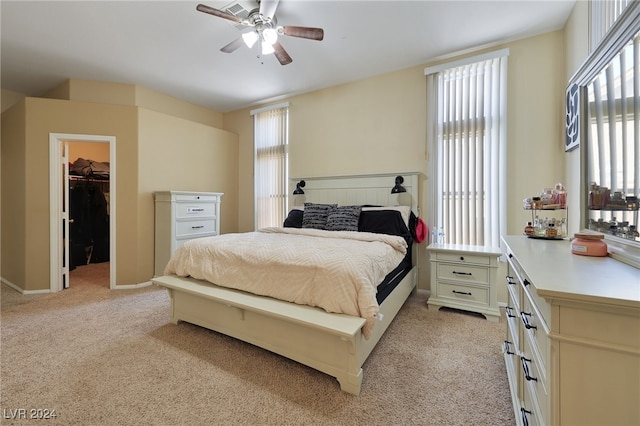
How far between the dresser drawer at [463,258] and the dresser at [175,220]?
10.8ft

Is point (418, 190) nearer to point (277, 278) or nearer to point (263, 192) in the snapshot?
point (277, 278)

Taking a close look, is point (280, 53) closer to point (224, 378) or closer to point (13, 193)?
point (224, 378)

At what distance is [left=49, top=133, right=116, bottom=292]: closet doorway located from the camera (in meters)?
3.39

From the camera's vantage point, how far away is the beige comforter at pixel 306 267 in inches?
64.4

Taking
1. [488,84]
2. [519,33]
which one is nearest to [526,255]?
[488,84]

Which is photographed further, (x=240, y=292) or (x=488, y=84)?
(x=488, y=84)

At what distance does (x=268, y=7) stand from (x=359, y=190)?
2216 mm

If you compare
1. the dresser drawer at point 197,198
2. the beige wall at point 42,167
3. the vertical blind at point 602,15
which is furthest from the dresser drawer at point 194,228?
the vertical blind at point 602,15

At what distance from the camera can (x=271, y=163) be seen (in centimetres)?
454

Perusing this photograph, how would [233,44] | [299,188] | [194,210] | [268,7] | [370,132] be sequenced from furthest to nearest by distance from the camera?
[299,188]
[194,210]
[370,132]
[233,44]
[268,7]

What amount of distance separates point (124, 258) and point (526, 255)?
4.32 meters

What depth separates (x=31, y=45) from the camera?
9.48 ft

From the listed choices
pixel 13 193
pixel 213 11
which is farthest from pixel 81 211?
pixel 213 11

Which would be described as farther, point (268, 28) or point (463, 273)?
point (463, 273)
